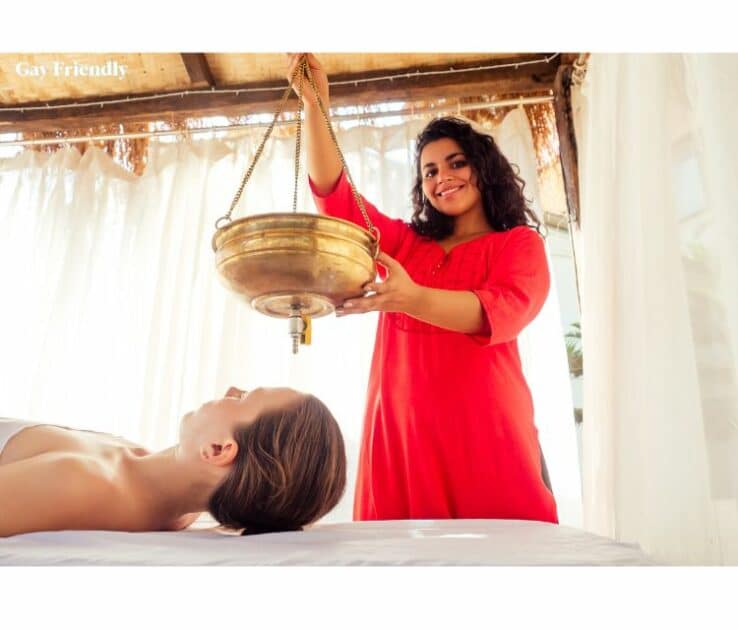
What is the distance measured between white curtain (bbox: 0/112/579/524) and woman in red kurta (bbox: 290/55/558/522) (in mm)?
876

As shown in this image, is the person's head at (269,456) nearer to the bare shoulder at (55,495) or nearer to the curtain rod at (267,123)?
the bare shoulder at (55,495)

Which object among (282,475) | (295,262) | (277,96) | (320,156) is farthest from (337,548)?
(277,96)

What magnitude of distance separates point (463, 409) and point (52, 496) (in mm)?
905

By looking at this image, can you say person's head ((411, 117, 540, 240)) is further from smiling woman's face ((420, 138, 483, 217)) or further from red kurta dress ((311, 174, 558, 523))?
red kurta dress ((311, 174, 558, 523))

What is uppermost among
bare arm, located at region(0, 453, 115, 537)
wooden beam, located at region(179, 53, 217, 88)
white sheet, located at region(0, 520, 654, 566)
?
wooden beam, located at region(179, 53, 217, 88)

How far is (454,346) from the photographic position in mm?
1605

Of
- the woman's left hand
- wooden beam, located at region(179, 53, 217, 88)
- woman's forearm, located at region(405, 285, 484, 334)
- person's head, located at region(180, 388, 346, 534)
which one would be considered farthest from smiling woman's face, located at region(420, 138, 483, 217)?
wooden beam, located at region(179, 53, 217, 88)

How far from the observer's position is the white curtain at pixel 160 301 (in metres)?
2.66

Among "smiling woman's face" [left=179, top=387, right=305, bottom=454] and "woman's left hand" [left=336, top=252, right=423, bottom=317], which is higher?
"woman's left hand" [left=336, top=252, right=423, bottom=317]

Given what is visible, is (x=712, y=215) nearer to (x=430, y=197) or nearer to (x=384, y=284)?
(x=384, y=284)

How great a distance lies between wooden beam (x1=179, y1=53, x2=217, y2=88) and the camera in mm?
2766

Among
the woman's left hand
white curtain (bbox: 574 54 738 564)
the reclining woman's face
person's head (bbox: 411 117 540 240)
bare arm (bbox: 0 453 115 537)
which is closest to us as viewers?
white curtain (bbox: 574 54 738 564)

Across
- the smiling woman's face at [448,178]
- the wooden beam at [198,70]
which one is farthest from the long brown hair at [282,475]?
the wooden beam at [198,70]
